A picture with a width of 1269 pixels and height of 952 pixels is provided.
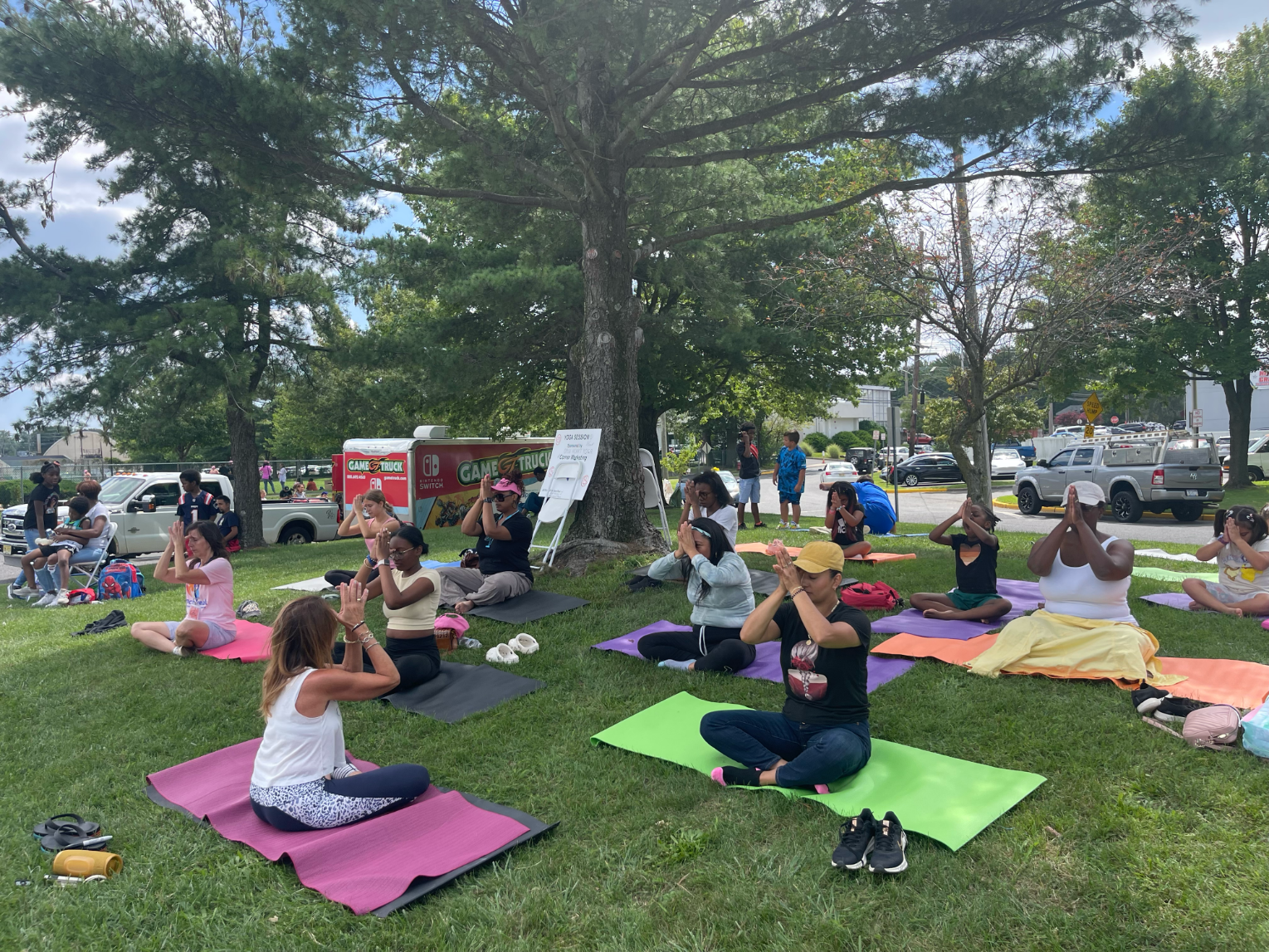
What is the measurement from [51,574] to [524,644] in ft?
25.5

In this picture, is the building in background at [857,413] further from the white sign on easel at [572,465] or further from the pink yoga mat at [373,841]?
the pink yoga mat at [373,841]

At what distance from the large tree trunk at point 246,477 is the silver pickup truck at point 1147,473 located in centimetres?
1643

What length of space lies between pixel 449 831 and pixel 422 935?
68cm

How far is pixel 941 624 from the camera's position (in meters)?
6.77

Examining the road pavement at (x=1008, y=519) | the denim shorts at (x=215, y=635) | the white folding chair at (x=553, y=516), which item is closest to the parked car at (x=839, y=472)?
the road pavement at (x=1008, y=519)

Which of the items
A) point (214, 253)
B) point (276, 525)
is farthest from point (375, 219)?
point (276, 525)

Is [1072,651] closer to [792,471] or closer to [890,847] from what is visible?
[890,847]

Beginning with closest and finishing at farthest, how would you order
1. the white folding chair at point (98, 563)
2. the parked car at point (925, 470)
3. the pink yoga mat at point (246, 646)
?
the pink yoga mat at point (246, 646) → the white folding chair at point (98, 563) → the parked car at point (925, 470)

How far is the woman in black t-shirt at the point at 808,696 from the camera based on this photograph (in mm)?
3711

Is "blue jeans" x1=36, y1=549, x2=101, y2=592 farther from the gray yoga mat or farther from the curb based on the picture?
the curb

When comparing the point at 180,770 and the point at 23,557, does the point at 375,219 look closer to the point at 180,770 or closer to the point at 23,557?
the point at 23,557

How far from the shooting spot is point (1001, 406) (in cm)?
3697

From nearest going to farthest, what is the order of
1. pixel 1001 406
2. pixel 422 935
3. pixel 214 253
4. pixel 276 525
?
pixel 422 935
pixel 214 253
pixel 276 525
pixel 1001 406

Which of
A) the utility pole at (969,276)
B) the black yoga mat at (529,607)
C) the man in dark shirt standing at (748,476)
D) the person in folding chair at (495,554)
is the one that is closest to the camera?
the black yoga mat at (529,607)
